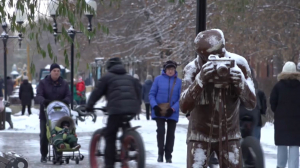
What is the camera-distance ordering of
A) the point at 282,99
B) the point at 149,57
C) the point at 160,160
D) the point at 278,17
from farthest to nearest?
the point at 149,57
the point at 278,17
the point at 160,160
the point at 282,99

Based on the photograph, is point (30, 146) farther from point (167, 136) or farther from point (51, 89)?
point (167, 136)

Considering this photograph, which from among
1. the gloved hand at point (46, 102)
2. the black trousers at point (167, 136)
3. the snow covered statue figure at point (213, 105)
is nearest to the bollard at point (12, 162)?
the gloved hand at point (46, 102)

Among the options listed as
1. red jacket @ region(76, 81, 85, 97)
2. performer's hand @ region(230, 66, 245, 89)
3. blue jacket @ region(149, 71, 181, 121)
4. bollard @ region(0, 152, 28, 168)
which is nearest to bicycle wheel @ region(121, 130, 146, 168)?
bollard @ region(0, 152, 28, 168)

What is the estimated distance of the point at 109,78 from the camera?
870cm

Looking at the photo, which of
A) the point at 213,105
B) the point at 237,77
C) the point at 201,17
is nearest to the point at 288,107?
the point at 201,17

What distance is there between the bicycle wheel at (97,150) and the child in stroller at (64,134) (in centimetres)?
338

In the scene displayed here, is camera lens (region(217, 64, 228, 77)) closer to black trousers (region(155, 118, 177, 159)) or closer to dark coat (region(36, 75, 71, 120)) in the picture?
black trousers (region(155, 118, 177, 159))

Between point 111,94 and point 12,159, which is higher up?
point 111,94

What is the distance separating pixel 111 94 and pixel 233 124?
8.41 ft

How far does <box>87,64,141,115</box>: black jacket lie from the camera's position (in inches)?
340

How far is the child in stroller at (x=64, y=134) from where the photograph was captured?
40.3 ft

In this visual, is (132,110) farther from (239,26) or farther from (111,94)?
(239,26)

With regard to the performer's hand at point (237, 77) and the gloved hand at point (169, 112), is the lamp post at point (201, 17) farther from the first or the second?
the performer's hand at point (237, 77)

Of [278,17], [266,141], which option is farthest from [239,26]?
[266,141]
